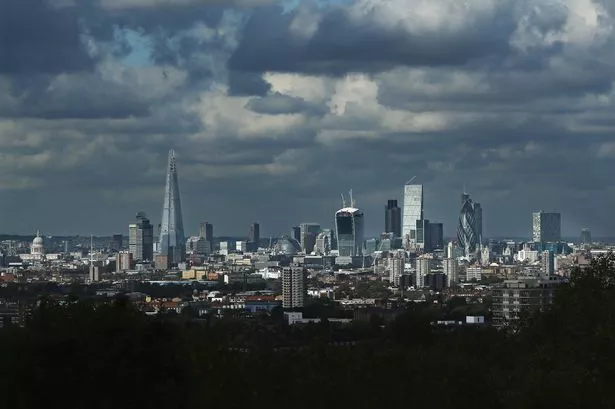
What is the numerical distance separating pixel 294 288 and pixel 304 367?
406 feet

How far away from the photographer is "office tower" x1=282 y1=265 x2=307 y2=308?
161 metres

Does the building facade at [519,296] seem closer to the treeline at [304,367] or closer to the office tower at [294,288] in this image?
the office tower at [294,288]

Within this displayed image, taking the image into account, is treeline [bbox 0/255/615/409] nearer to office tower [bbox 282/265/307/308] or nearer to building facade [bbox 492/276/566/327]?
building facade [bbox 492/276/566/327]

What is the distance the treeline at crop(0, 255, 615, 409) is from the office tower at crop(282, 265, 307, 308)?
97628mm

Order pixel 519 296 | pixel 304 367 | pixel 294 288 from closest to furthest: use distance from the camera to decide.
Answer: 1. pixel 304 367
2. pixel 519 296
3. pixel 294 288

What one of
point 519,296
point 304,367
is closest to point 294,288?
point 519,296

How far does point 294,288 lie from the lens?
16838cm

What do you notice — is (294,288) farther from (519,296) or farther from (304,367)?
(304,367)

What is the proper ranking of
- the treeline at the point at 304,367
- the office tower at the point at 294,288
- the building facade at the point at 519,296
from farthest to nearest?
1. the office tower at the point at 294,288
2. the building facade at the point at 519,296
3. the treeline at the point at 304,367

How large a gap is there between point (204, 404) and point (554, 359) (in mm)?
16962

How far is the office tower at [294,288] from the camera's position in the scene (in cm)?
16089

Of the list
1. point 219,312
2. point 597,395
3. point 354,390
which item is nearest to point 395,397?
point 354,390

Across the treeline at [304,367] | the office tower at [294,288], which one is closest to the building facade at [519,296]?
the office tower at [294,288]

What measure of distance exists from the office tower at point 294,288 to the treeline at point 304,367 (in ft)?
320
